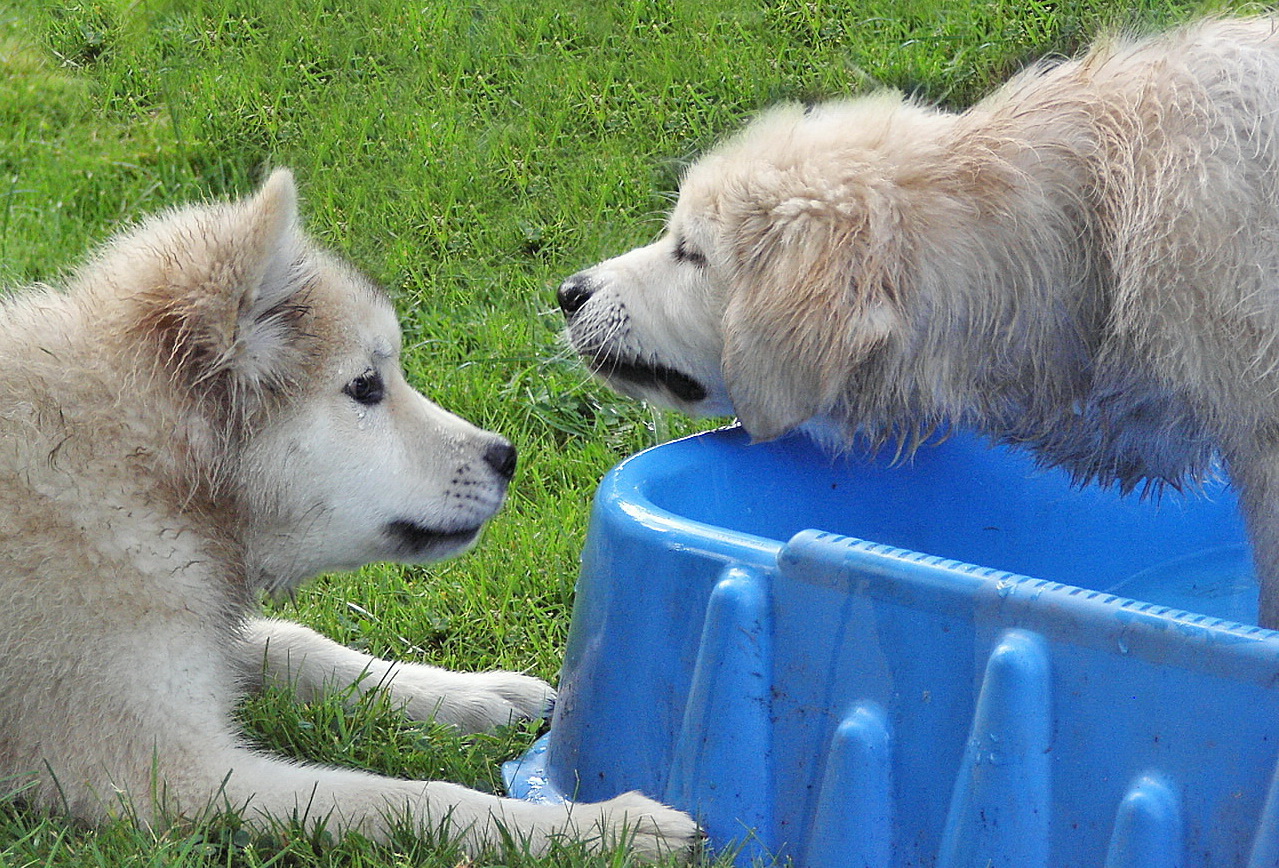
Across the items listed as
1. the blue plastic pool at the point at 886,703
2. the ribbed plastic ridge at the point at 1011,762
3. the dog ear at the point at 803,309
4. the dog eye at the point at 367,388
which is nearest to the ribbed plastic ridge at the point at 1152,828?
the blue plastic pool at the point at 886,703

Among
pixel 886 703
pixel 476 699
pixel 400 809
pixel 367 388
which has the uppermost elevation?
pixel 367 388

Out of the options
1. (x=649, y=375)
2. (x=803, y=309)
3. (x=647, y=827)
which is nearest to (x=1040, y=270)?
(x=803, y=309)

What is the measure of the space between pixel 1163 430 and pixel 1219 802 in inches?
35.8

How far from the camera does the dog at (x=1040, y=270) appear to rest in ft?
8.35

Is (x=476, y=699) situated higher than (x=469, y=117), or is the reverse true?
(x=469, y=117)

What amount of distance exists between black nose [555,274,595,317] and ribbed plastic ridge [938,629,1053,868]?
1.37 meters

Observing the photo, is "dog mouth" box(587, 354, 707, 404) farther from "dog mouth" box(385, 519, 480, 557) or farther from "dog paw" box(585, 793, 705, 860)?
"dog paw" box(585, 793, 705, 860)

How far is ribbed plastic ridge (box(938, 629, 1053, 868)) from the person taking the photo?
2141 mm

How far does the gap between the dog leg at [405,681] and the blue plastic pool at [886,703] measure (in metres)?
0.16

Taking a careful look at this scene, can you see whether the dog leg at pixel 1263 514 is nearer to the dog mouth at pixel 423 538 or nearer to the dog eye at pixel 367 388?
the dog mouth at pixel 423 538

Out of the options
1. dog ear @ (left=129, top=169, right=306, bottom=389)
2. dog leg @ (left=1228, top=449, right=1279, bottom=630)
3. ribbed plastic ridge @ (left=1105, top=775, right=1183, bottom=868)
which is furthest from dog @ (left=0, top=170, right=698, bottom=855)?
dog leg @ (left=1228, top=449, right=1279, bottom=630)

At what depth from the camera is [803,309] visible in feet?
8.72

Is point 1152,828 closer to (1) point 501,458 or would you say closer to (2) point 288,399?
(1) point 501,458

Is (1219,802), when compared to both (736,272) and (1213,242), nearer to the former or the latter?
(1213,242)
